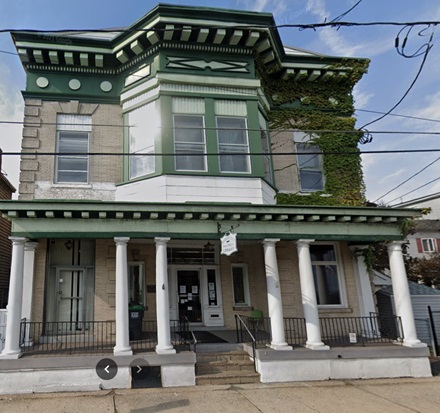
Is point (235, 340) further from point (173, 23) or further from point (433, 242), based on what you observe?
point (433, 242)

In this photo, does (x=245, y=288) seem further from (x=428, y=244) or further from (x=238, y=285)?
(x=428, y=244)

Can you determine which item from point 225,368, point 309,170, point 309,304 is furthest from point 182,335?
point 309,170

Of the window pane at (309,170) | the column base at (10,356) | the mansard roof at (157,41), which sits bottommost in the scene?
the column base at (10,356)

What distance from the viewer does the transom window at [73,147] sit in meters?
12.1

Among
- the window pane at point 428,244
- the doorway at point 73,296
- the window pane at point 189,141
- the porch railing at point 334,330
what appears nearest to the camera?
the doorway at point 73,296

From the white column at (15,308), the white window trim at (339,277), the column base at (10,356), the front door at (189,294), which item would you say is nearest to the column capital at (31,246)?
the white column at (15,308)

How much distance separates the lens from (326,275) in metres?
12.9

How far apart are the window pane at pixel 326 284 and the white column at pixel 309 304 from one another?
261 cm

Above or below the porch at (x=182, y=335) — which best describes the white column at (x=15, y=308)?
above

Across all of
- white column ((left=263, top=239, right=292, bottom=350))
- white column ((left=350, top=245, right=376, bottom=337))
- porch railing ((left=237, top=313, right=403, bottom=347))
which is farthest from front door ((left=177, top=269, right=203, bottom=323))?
white column ((left=350, top=245, right=376, bottom=337))

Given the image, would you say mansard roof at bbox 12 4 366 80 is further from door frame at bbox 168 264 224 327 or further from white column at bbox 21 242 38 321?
door frame at bbox 168 264 224 327

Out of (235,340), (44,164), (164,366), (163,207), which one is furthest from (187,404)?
(44,164)

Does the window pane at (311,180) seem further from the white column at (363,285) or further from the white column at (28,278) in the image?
the white column at (28,278)

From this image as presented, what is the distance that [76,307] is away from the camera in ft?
36.9
